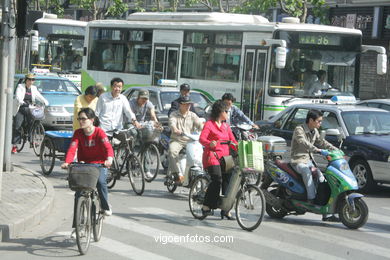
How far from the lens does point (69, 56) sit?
33.1 m

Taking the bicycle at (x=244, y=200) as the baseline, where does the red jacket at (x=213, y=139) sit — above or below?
above

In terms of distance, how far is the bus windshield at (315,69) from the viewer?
68.2ft

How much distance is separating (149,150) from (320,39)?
891 cm

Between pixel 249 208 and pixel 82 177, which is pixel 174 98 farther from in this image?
pixel 82 177

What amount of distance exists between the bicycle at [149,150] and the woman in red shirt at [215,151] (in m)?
2.88

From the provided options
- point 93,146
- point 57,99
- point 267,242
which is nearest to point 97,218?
point 93,146

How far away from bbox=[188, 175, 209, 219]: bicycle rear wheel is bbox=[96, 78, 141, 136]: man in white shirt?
2.82m

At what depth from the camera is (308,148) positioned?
10.8 metres

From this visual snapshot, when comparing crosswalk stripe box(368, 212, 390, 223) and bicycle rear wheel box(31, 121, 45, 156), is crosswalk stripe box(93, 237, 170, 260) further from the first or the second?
bicycle rear wheel box(31, 121, 45, 156)

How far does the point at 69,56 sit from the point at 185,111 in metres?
21.1

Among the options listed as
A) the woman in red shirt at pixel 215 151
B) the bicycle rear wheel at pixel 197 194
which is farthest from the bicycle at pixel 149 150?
the woman in red shirt at pixel 215 151

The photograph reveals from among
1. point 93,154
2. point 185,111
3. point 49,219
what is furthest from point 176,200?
point 93,154

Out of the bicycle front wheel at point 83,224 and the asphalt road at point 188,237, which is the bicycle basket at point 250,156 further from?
the bicycle front wheel at point 83,224

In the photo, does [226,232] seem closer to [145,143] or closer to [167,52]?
[145,143]
